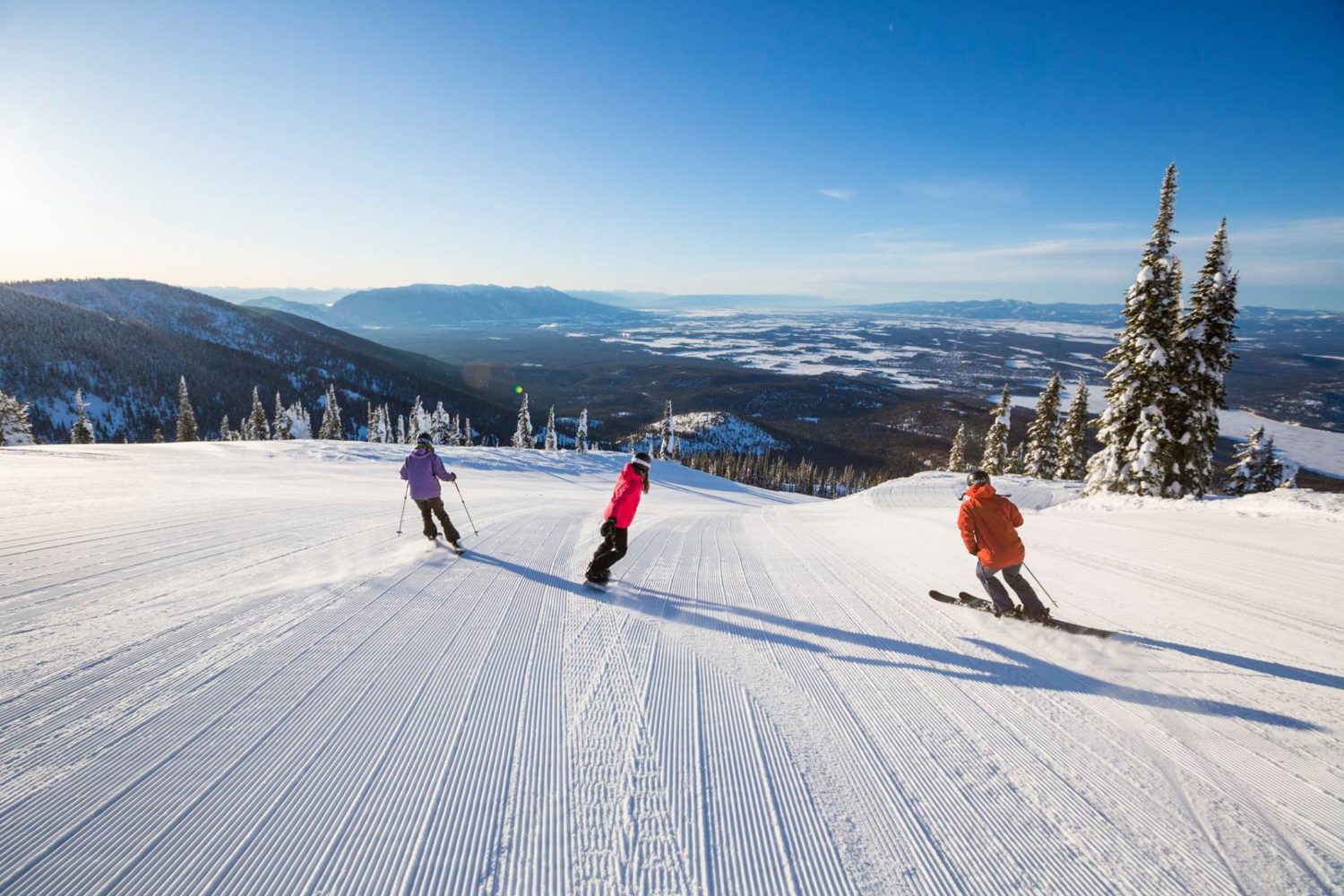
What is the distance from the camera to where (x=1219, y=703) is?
13.6ft

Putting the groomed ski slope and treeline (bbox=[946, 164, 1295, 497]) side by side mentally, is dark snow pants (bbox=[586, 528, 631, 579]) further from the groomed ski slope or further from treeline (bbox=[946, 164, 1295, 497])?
treeline (bbox=[946, 164, 1295, 497])

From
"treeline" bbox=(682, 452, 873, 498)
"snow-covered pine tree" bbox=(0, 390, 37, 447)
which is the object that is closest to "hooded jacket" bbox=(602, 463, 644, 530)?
"snow-covered pine tree" bbox=(0, 390, 37, 447)

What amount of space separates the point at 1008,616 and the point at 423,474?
776 centimetres

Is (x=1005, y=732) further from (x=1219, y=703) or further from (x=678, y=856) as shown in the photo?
(x=678, y=856)

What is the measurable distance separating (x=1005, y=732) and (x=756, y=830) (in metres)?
2.09

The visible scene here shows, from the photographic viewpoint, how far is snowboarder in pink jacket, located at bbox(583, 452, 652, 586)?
6602mm

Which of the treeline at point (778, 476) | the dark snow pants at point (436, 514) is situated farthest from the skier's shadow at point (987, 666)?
the treeline at point (778, 476)

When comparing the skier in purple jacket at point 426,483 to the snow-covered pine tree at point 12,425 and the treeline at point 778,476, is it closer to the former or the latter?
the snow-covered pine tree at point 12,425

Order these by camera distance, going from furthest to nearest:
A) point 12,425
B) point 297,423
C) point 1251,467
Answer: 1. point 297,423
2. point 12,425
3. point 1251,467

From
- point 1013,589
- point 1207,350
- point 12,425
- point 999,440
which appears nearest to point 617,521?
point 1013,589

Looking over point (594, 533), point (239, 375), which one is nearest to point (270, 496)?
point (594, 533)

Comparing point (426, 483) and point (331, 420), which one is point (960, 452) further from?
point (331, 420)

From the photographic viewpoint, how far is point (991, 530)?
19.0ft

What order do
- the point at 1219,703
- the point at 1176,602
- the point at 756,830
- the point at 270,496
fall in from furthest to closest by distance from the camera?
the point at 270,496 < the point at 1176,602 < the point at 1219,703 < the point at 756,830
